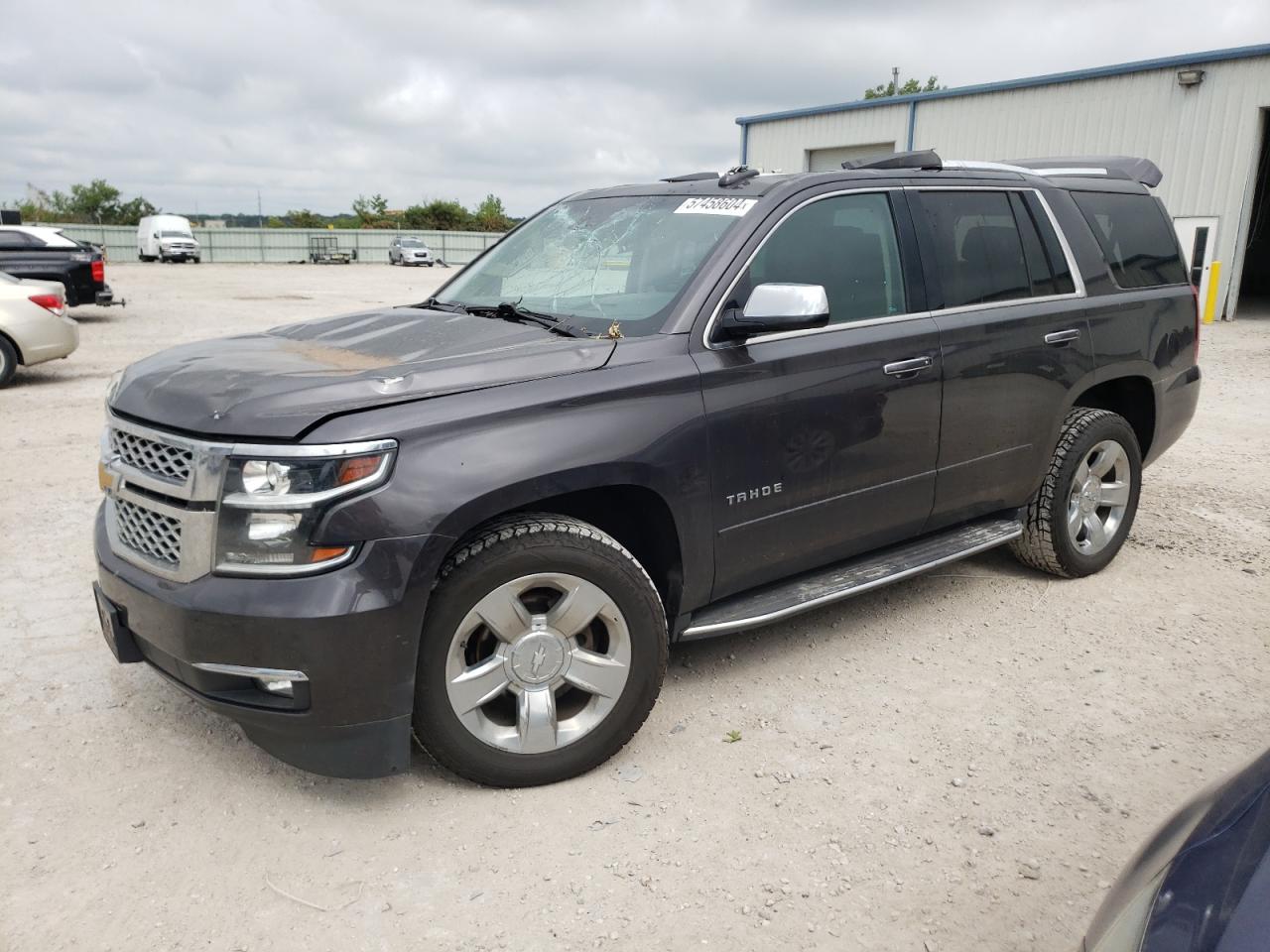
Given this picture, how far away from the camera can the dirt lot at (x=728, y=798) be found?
2619 mm

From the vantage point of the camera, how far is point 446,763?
3055mm

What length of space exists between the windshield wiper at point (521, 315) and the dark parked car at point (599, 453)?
2 cm

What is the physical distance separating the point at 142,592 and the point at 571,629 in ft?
4.14

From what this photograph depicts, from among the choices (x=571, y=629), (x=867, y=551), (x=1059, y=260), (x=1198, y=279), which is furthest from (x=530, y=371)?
(x=1198, y=279)

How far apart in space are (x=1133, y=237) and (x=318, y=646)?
4.47 meters

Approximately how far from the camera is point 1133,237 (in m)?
5.08

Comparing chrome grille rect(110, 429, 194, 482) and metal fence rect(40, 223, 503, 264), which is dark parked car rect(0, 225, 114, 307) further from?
metal fence rect(40, 223, 503, 264)

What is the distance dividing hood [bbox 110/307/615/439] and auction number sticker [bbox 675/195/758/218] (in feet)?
2.62

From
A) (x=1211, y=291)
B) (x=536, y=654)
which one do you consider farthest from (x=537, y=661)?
(x=1211, y=291)

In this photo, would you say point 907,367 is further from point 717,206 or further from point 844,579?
point 717,206

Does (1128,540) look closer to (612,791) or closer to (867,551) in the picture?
(867,551)

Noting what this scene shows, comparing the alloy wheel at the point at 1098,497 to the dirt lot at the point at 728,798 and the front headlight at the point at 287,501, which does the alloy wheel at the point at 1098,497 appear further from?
the front headlight at the point at 287,501

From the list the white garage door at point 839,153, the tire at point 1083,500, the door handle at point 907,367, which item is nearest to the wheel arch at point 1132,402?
the tire at point 1083,500

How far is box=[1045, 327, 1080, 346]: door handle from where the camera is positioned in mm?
4500
